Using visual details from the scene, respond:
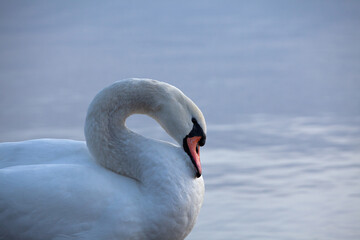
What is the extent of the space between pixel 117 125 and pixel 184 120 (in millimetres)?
273

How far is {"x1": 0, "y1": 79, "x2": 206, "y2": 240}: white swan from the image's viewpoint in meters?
2.40

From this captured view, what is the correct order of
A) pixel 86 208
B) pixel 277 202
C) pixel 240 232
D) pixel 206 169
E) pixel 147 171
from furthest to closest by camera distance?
pixel 206 169 < pixel 277 202 < pixel 240 232 < pixel 147 171 < pixel 86 208

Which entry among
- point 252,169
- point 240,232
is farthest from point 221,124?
point 240,232

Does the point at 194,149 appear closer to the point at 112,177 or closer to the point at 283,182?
the point at 112,177

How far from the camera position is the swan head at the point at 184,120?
2578mm

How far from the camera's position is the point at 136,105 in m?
2.63

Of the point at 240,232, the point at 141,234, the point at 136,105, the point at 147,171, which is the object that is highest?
the point at 136,105

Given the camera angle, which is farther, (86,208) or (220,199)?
(220,199)

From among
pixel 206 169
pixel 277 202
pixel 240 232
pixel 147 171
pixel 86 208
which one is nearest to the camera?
pixel 86 208

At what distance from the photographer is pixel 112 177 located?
258 centimetres

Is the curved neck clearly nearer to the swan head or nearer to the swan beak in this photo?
the swan head

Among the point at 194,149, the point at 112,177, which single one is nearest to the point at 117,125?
the point at 112,177

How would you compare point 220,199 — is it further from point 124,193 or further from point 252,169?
point 124,193

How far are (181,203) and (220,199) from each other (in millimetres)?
949
